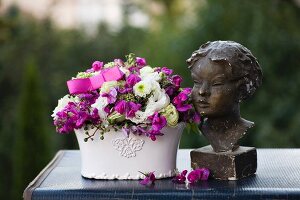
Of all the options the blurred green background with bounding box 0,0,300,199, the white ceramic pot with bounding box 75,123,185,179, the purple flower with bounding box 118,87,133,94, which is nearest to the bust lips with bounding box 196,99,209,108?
the white ceramic pot with bounding box 75,123,185,179

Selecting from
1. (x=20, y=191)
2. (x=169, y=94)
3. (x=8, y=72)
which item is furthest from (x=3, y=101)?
(x=169, y=94)

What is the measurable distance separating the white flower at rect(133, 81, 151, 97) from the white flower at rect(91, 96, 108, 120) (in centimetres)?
10

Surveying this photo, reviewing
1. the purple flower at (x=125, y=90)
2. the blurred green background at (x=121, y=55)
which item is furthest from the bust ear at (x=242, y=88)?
the blurred green background at (x=121, y=55)

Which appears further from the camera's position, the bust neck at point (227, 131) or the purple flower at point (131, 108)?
the bust neck at point (227, 131)

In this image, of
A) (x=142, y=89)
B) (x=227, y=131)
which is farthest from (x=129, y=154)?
(x=227, y=131)

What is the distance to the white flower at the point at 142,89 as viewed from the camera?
200 centimetres

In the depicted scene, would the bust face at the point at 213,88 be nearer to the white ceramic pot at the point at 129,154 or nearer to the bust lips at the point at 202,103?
the bust lips at the point at 202,103

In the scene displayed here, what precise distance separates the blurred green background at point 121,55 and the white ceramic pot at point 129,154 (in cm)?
257

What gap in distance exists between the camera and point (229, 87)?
6.57ft

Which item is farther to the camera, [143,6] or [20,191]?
[143,6]

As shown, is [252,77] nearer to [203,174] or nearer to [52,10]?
[203,174]

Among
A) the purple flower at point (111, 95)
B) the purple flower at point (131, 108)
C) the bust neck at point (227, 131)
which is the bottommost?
the bust neck at point (227, 131)

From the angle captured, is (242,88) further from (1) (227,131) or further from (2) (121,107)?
(2) (121,107)

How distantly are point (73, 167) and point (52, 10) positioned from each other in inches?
187
